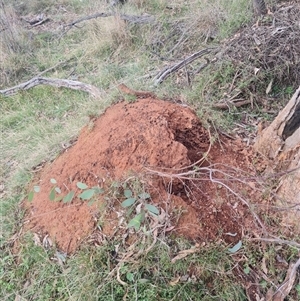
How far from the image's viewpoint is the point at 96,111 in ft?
10.1

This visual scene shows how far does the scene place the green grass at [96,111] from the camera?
1.94 m

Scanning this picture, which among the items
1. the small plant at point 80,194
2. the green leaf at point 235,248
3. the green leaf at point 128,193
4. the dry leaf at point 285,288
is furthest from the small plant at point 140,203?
the dry leaf at point 285,288

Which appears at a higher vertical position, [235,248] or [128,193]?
[128,193]

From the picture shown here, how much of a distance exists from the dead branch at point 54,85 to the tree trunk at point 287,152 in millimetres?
1994

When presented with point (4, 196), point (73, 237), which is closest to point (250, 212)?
point (73, 237)

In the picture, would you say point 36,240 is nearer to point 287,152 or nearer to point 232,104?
point 287,152

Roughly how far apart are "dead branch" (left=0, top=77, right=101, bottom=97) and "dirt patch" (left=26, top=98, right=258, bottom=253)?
4.31ft

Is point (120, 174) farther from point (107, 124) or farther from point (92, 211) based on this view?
point (107, 124)

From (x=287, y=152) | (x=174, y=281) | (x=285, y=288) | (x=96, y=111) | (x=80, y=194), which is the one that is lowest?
(x=285, y=288)

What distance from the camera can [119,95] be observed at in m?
3.03

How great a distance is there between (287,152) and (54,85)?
2981 millimetres

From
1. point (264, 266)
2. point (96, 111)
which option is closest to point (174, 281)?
point (264, 266)

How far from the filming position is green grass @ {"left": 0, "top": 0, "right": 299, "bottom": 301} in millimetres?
1941

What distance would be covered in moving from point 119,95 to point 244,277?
→ 5.58 ft
